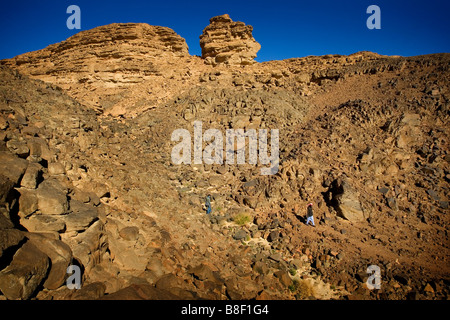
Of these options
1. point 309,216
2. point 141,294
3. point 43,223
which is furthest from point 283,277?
point 43,223

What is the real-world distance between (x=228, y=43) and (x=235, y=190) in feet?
45.9

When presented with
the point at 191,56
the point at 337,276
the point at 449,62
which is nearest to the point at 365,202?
the point at 337,276

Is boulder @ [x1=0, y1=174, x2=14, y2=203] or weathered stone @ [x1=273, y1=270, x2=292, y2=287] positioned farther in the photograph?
weathered stone @ [x1=273, y1=270, x2=292, y2=287]

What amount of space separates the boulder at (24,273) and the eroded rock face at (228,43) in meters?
18.1

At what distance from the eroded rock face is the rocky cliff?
2453 mm

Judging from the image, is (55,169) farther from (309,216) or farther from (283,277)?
(309,216)

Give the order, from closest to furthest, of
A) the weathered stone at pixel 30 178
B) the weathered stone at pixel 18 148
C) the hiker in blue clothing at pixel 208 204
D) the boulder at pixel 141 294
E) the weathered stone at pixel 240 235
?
1. the boulder at pixel 141 294
2. the weathered stone at pixel 30 178
3. the weathered stone at pixel 18 148
4. the weathered stone at pixel 240 235
5. the hiker in blue clothing at pixel 208 204

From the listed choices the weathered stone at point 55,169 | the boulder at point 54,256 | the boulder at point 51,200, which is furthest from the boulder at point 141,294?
the weathered stone at point 55,169

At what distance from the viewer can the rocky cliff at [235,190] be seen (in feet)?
17.9

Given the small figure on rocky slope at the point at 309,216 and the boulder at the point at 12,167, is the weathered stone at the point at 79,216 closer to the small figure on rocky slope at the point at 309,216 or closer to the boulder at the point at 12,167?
the boulder at the point at 12,167

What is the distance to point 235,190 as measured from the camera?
1055 centimetres

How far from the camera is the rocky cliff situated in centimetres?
546

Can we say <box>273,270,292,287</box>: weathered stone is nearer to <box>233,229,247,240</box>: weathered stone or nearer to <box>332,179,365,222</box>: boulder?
<box>233,229,247,240</box>: weathered stone

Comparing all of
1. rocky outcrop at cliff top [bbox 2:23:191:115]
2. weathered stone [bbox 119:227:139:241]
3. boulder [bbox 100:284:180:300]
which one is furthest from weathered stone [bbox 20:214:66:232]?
rocky outcrop at cliff top [bbox 2:23:191:115]
